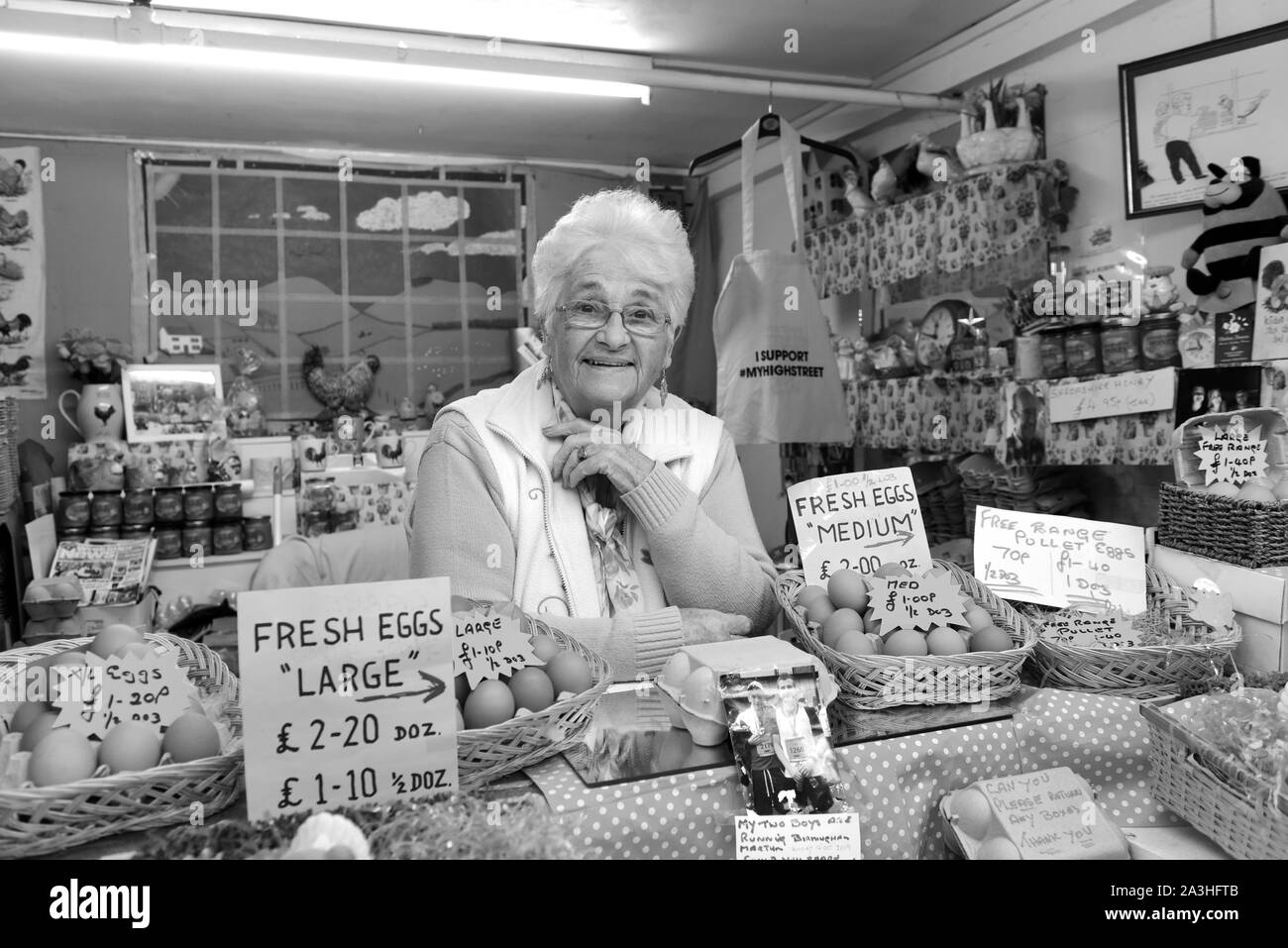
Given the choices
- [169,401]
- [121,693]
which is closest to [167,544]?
[169,401]

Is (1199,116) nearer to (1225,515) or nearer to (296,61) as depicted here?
(1225,515)

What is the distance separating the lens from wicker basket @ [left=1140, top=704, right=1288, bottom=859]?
96cm

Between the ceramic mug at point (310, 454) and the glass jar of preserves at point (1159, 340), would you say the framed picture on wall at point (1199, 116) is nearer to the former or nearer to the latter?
the glass jar of preserves at point (1159, 340)

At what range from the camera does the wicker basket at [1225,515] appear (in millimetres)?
1658

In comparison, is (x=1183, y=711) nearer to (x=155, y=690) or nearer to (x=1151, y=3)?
(x=155, y=690)

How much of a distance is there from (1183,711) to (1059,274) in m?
2.96

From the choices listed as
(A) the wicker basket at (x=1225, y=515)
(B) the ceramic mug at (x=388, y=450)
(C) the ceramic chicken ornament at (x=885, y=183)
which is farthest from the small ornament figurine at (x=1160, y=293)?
(B) the ceramic mug at (x=388, y=450)

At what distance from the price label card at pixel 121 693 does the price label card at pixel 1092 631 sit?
1.21 m

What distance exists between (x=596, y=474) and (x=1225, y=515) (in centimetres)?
123

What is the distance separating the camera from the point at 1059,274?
370cm

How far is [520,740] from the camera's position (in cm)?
104

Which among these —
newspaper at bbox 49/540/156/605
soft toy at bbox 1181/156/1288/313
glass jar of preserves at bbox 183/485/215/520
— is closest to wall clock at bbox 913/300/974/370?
soft toy at bbox 1181/156/1288/313
